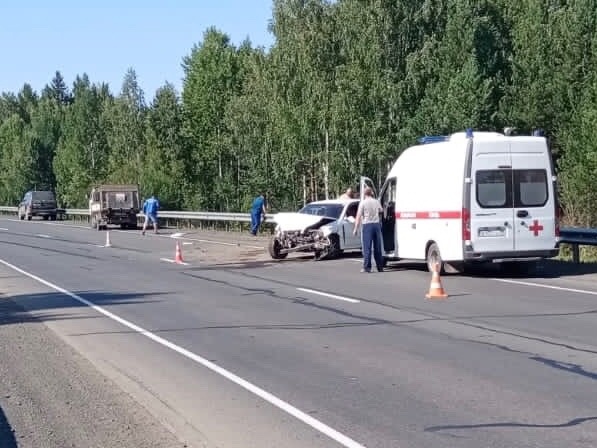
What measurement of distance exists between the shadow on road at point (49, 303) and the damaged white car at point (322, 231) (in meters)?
7.17

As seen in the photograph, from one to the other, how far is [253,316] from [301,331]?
1853mm

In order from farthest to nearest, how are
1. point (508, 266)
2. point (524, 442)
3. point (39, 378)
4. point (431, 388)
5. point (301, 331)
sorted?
point (508, 266)
point (301, 331)
point (39, 378)
point (431, 388)
point (524, 442)

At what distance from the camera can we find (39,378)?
1025 centimetres

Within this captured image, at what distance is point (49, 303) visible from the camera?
17469 mm

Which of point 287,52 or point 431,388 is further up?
point 287,52

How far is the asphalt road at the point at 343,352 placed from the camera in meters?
7.76

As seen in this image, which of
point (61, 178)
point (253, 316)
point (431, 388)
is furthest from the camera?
point (61, 178)

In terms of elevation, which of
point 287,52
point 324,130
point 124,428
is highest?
point 287,52

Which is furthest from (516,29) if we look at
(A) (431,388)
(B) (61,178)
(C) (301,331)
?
(B) (61,178)

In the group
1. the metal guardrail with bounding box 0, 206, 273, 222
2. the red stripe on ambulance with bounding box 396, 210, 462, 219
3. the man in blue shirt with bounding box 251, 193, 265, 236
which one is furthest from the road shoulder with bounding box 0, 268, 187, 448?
the metal guardrail with bounding box 0, 206, 273, 222

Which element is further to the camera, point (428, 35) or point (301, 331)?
point (428, 35)

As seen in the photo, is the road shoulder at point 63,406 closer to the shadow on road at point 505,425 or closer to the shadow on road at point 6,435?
the shadow on road at point 6,435

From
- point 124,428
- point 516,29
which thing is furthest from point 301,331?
point 516,29

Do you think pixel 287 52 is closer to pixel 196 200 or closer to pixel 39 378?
pixel 196 200
